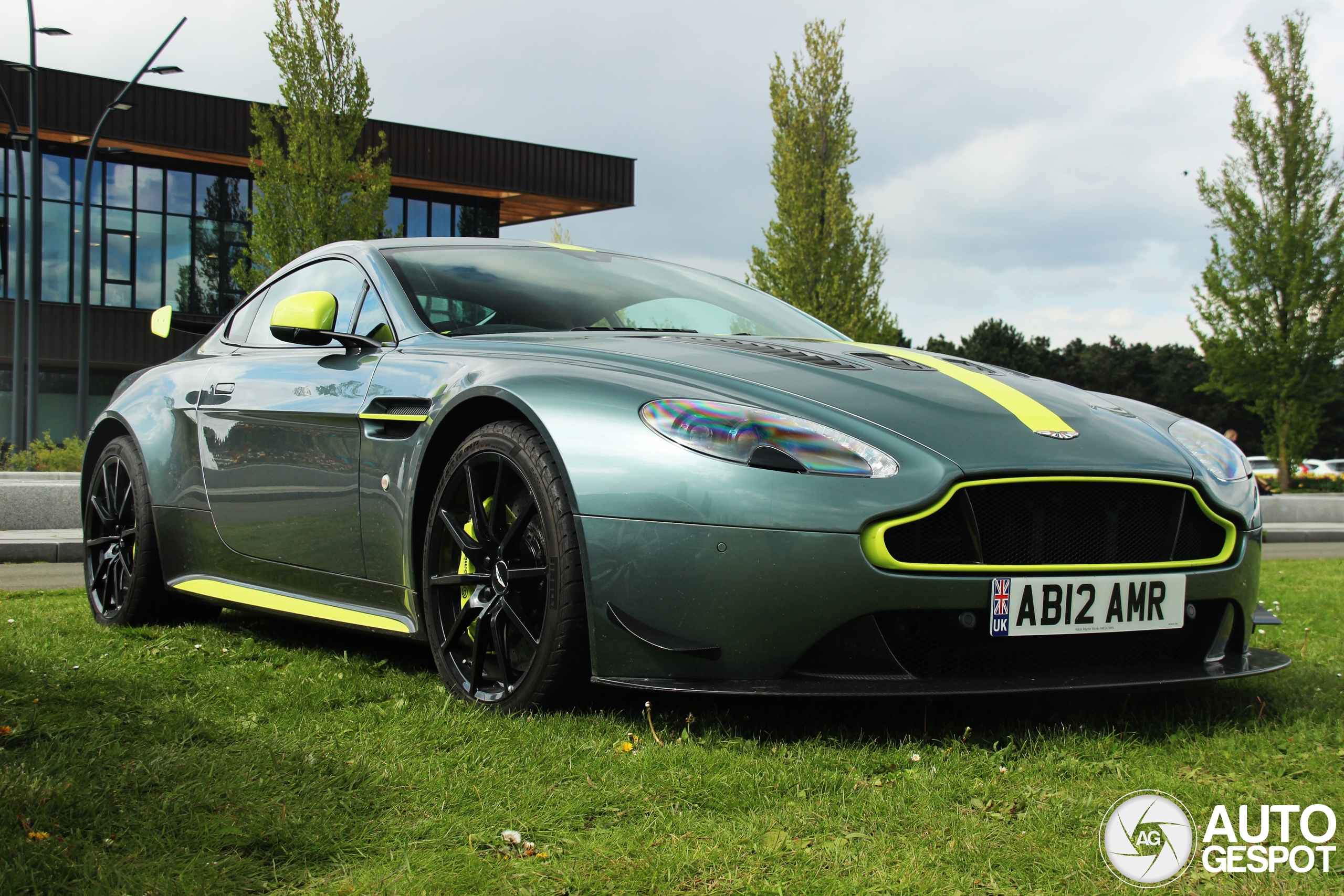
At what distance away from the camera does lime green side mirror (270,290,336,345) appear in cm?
385

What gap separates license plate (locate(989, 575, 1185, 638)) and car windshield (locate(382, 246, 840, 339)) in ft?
5.24

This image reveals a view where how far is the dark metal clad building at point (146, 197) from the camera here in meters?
27.9

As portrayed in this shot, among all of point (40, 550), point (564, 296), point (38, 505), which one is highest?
point (564, 296)

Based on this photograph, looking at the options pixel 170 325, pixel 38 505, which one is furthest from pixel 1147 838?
pixel 38 505

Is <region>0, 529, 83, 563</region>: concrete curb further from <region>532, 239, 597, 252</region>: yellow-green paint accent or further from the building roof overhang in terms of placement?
the building roof overhang

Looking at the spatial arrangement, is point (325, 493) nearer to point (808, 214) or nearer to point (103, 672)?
point (103, 672)

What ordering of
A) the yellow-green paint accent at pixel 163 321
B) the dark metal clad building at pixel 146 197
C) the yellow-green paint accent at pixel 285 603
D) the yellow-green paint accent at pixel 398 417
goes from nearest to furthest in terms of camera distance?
1. the yellow-green paint accent at pixel 398 417
2. the yellow-green paint accent at pixel 285 603
3. the yellow-green paint accent at pixel 163 321
4. the dark metal clad building at pixel 146 197

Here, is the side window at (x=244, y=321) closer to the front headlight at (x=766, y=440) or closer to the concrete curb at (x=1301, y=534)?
the front headlight at (x=766, y=440)

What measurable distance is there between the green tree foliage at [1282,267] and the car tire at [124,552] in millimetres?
22956

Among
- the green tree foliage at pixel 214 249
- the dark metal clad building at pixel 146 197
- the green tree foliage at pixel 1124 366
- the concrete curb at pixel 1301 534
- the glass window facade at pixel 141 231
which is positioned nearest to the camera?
the concrete curb at pixel 1301 534

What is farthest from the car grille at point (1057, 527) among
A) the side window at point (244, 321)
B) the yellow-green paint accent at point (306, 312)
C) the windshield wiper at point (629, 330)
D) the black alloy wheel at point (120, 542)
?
the black alloy wheel at point (120, 542)

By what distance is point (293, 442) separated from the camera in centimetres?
397

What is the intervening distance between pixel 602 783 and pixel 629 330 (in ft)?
5.75
